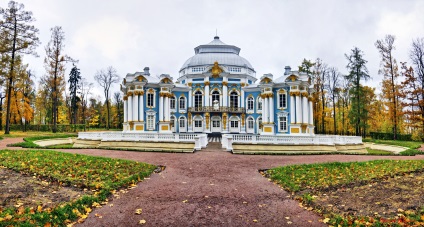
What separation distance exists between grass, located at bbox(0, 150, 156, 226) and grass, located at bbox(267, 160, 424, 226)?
4.80 meters

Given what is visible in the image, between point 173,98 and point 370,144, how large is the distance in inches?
915

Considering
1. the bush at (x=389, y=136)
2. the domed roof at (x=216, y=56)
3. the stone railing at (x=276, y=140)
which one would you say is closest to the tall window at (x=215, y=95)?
the domed roof at (x=216, y=56)

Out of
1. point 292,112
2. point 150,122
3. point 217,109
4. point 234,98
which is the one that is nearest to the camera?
point 292,112

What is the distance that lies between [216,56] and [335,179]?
106 feet

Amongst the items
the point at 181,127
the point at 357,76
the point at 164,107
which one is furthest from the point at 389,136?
the point at 164,107

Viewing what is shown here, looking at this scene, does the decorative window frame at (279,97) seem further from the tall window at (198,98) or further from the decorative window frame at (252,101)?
the tall window at (198,98)

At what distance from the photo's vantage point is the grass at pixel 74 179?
467 cm

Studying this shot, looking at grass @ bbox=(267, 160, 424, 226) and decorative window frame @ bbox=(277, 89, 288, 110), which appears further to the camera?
decorative window frame @ bbox=(277, 89, 288, 110)

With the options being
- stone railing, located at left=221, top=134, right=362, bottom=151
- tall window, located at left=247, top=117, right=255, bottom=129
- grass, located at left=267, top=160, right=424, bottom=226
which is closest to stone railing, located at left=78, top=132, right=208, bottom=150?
stone railing, located at left=221, top=134, right=362, bottom=151

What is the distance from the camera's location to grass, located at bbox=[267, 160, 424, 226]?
4.79m

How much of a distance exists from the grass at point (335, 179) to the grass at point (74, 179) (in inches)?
189

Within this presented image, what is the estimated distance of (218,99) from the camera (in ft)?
115

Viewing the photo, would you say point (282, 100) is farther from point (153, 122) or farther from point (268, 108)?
point (153, 122)

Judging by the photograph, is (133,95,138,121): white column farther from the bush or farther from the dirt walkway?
the bush
